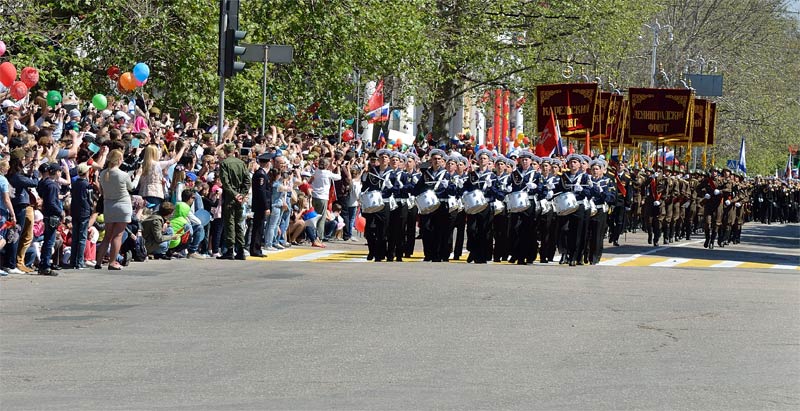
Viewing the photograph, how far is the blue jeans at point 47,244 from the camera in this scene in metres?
19.5

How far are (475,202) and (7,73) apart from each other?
7515 mm

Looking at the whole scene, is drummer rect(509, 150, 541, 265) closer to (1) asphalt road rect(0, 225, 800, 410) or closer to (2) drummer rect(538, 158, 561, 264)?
(2) drummer rect(538, 158, 561, 264)

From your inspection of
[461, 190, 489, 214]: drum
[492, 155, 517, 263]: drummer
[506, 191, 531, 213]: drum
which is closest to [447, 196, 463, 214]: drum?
[461, 190, 489, 214]: drum

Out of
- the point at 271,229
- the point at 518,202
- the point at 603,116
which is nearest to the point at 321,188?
the point at 271,229

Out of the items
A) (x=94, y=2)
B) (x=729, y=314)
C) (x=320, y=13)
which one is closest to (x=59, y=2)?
(x=94, y=2)

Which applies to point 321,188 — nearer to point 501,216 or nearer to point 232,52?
point 501,216

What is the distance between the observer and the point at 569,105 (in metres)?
38.5

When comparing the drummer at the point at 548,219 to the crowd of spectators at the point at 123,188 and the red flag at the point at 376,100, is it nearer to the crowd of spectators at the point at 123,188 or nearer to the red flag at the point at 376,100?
the crowd of spectators at the point at 123,188

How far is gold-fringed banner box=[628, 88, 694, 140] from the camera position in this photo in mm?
42906

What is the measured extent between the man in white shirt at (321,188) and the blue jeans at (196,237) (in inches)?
257

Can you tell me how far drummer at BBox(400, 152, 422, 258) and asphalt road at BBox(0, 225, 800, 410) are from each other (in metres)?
3.72

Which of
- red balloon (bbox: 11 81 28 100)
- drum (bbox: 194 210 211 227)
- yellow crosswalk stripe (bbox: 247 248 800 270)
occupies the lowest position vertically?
yellow crosswalk stripe (bbox: 247 248 800 270)

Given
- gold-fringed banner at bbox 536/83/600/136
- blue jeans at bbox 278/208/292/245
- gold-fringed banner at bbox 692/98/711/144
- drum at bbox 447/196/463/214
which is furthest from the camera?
gold-fringed banner at bbox 692/98/711/144

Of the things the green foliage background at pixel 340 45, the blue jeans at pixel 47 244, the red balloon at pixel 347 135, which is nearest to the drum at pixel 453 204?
the green foliage background at pixel 340 45
